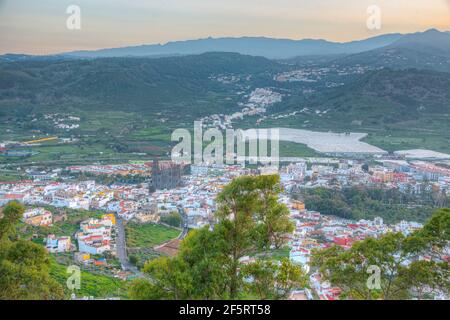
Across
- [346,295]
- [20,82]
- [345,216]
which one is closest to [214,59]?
[20,82]

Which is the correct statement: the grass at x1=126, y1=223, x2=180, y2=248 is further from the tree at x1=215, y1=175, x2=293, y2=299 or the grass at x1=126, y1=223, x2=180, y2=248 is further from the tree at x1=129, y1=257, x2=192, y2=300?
the tree at x1=129, y1=257, x2=192, y2=300

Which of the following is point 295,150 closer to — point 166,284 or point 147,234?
point 147,234

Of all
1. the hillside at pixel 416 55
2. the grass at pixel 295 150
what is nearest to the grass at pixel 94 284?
the grass at pixel 295 150

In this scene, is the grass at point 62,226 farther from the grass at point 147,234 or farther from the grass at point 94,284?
the grass at point 94,284

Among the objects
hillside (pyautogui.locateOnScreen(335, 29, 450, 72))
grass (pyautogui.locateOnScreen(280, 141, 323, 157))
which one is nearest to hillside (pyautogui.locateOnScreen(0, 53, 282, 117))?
hillside (pyautogui.locateOnScreen(335, 29, 450, 72))
